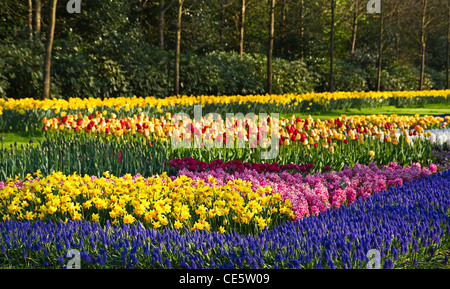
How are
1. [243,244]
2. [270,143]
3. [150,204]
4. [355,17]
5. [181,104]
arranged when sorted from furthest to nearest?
[355,17]
[181,104]
[270,143]
[150,204]
[243,244]

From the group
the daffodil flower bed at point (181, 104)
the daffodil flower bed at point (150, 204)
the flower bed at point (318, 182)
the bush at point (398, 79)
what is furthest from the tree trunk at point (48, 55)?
the bush at point (398, 79)

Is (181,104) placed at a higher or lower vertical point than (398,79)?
lower

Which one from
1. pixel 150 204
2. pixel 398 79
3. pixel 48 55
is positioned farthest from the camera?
pixel 398 79

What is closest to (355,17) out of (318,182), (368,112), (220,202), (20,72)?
(368,112)

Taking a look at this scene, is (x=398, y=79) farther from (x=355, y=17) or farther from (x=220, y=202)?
(x=220, y=202)

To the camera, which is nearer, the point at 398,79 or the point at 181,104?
the point at 181,104

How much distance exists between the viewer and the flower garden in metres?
3.16

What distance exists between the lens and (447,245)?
363 cm

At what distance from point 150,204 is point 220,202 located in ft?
2.49

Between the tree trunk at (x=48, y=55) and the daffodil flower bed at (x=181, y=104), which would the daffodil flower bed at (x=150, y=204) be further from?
the tree trunk at (x=48, y=55)

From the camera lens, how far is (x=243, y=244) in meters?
3.19

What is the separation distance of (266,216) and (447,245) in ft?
4.60

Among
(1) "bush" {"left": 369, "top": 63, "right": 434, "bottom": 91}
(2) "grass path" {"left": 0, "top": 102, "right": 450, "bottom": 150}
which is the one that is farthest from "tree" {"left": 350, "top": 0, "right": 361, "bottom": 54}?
(2) "grass path" {"left": 0, "top": 102, "right": 450, "bottom": 150}
